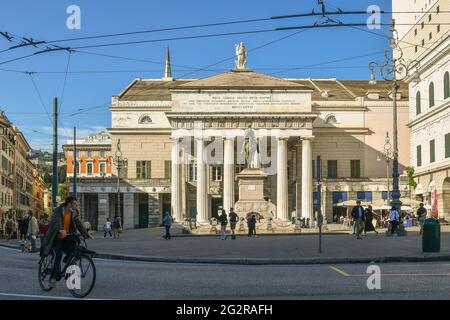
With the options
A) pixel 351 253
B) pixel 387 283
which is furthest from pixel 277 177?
pixel 387 283

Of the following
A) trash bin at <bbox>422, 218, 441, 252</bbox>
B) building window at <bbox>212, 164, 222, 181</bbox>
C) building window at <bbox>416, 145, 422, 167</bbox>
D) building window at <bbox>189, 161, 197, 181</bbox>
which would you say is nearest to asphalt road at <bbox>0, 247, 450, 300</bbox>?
trash bin at <bbox>422, 218, 441, 252</bbox>

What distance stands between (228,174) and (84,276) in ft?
197

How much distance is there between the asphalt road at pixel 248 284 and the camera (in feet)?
36.4

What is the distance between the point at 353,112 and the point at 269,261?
67.9 metres

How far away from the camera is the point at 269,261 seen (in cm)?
1980

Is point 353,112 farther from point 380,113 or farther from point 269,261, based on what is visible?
point 269,261

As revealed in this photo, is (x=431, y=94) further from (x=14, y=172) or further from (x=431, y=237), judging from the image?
(x=14, y=172)

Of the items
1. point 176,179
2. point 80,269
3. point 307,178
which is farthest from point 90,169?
point 80,269

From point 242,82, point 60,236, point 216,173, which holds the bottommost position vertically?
point 60,236

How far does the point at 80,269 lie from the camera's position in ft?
37.4

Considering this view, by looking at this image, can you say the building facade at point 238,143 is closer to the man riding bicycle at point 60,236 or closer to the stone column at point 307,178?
the stone column at point 307,178

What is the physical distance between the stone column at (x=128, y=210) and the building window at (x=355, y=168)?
27.0m

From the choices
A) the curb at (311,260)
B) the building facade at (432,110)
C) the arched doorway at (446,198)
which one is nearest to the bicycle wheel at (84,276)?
the curb at (311,260)

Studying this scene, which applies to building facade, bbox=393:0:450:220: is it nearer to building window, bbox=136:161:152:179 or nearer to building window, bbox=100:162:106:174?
building window, bbox=136:161:152:179
